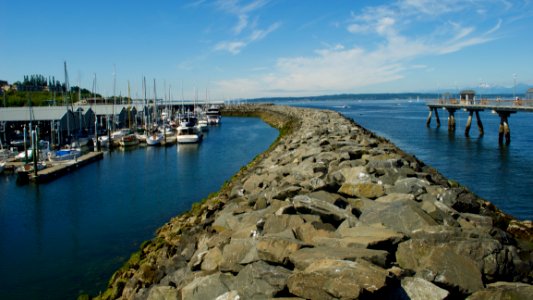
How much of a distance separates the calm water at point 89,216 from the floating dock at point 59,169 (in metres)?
0.70

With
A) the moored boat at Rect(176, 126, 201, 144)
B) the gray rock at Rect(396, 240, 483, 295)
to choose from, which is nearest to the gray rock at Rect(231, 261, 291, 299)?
the gray rock at Rect(396, 240, 483, 295)

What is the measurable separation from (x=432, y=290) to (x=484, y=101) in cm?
4304

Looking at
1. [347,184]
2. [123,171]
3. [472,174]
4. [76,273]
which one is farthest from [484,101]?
[76,273]

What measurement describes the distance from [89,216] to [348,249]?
16169mm

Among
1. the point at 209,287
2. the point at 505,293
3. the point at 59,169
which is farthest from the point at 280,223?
the point at 59,169

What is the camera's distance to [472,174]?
969 inches

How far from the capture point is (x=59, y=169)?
30000 mm

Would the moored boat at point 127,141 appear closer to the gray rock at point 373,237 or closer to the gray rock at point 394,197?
the gray rock at point 394,197

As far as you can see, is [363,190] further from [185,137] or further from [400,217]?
[185,137]

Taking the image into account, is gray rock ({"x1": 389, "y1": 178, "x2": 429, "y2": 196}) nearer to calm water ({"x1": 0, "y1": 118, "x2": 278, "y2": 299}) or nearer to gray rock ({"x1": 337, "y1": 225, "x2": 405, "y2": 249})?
gray rock ({"x1": 337, "y1": 225, "x2": 405, "y2": 249})

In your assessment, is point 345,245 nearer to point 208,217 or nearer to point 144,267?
point 144,267

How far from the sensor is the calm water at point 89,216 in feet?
43.4

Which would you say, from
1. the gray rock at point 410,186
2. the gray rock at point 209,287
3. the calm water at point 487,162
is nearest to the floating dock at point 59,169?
the calm water at point 487,162

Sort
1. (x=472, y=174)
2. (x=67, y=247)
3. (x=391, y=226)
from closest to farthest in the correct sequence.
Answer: (x=391, y=226) → (x=67, y=247) → (x=472, y=174)
